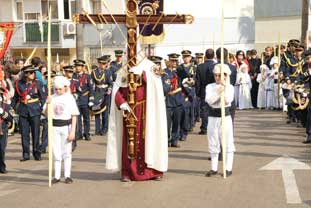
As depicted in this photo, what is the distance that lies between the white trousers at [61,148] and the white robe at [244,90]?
41.4ft

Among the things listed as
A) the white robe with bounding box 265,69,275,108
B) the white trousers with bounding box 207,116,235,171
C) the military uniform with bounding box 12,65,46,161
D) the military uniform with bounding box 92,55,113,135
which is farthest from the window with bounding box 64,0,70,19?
the white trousers with bounding box 207,116,235,171

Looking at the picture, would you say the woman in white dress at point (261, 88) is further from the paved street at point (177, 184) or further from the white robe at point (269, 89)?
the paved street at point (177, 184)

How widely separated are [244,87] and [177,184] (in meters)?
12.8

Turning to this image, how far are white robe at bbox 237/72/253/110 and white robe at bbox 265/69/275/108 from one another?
752mm

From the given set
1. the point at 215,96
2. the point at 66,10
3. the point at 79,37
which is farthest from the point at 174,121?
the point at 66,10

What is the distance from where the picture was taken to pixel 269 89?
2155cm

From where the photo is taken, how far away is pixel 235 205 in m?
8.49

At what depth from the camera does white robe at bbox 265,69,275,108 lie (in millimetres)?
21422

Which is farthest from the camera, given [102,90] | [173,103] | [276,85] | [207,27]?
[207,27]

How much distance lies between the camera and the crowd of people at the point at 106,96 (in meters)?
10.3

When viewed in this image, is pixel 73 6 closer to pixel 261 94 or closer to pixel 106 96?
pixel 261 94

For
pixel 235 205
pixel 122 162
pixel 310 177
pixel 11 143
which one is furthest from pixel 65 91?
pixel 11 143

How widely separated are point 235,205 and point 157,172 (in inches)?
79.2

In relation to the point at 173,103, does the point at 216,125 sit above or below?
below
